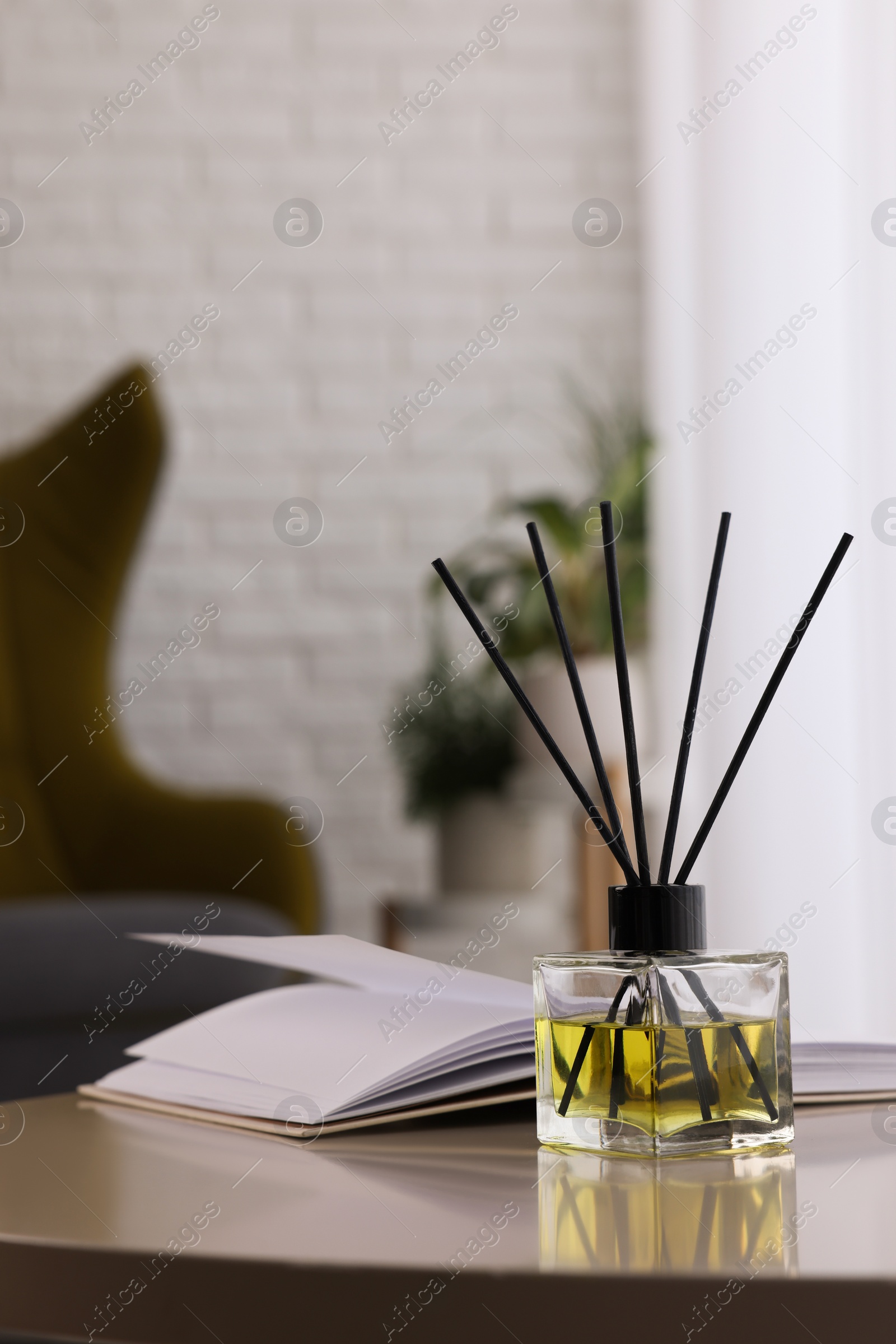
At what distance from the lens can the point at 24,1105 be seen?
66 cm

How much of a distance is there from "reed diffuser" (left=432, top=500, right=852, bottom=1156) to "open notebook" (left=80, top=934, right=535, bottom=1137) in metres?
0.07

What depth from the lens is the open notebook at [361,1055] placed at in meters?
0.53

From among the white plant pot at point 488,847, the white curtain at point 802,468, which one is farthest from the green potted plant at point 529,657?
the white curtain at point 802,468

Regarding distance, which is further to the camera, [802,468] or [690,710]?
[802,468]

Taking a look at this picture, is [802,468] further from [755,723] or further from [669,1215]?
[669,1215]

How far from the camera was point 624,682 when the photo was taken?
483mm

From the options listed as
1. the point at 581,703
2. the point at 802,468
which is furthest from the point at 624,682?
the point at 802,468

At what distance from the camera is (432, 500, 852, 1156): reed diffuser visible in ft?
1.45

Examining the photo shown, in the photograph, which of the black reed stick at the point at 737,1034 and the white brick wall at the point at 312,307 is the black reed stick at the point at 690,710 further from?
the white brick wall at the point at 312,307

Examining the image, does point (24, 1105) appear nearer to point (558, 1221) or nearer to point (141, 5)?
point (558, 1221)

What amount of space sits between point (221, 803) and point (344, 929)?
2.99 feet

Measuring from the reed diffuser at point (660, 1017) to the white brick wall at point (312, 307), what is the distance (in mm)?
2009

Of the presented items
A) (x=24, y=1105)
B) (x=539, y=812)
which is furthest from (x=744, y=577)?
(x=24, y=1105)

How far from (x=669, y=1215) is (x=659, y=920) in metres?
0.12
